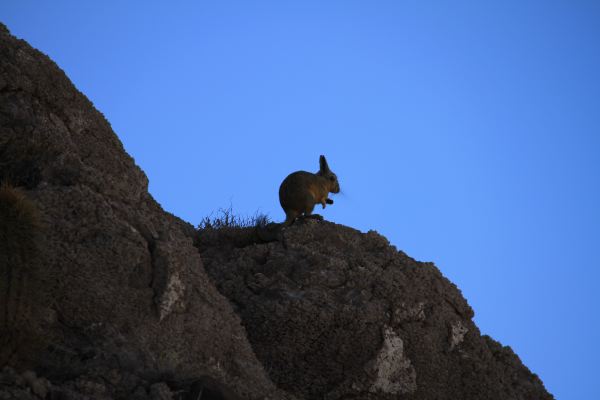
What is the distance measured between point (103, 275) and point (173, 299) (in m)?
0.54

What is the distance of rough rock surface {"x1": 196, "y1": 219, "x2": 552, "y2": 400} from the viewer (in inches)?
263

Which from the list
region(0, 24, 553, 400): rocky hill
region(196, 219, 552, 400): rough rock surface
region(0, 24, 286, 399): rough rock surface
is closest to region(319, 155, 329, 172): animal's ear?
region(0, 24, 553, 400): rocky hill

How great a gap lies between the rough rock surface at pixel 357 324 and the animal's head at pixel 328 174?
276cm

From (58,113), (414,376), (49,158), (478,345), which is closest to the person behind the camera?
(49,158)

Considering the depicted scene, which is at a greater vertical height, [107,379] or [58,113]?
[58,113]

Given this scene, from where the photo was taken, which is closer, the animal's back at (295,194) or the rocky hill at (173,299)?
the rocky hill at (173,299)

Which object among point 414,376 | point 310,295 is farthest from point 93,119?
point 414,376

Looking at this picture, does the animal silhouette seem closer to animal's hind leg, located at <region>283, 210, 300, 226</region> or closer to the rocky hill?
animal's hind leg, located at <region>283, 210, 300, 226</region>

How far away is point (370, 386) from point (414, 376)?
483 mm

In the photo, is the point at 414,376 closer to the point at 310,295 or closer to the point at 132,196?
the point at 310,295

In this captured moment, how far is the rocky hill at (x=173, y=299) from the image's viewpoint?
4414mm

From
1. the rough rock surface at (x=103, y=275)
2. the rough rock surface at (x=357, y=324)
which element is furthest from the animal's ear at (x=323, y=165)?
the rough rock surface at (x=103, y=275)

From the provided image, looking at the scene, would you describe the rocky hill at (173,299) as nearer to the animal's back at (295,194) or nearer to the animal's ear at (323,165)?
the animal's back at (295,194)

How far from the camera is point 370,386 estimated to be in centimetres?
661
